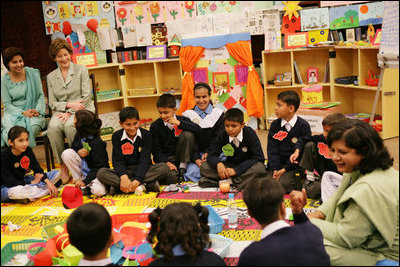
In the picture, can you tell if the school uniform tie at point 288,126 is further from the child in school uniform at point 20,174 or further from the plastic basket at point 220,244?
the child in school uniform at point 20,174

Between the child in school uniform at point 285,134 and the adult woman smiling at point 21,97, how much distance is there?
7.83ft

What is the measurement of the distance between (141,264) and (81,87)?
2.69m

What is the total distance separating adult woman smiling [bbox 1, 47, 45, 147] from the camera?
4.62 meters

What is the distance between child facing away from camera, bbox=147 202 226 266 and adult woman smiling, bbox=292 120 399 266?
0.61 meters

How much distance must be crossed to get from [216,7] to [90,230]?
4.65 meters

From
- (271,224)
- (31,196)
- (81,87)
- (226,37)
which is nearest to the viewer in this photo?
(271,224)

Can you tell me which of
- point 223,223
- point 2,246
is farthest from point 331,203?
point 2,246

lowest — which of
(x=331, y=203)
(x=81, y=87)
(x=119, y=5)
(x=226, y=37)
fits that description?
(x=331, y=203)

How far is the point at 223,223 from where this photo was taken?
9.98ft

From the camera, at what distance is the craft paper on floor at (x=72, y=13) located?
6500mm

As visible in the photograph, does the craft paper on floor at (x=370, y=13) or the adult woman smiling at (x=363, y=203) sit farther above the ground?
the craft paper on floor at (x=370, y=13)

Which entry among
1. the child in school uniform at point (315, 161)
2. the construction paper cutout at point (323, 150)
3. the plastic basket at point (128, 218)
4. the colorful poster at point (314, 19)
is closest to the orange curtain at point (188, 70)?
the colorful poster at point (314, 19)

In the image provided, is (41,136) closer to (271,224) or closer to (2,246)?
(2,246)

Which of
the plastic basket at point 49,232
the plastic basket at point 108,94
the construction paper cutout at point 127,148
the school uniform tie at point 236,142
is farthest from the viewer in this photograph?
the plastic basket at point 108,94
